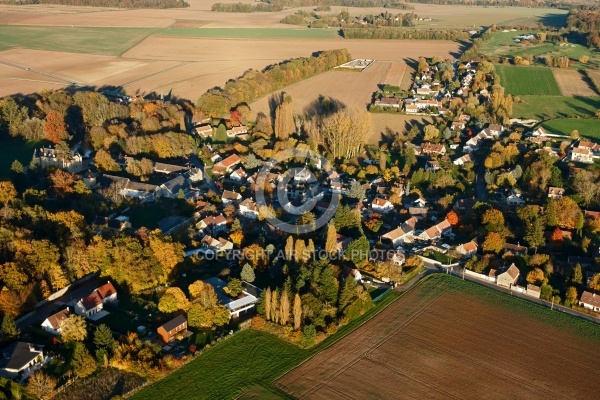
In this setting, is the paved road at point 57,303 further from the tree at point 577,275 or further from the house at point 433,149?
the house at point 433,149

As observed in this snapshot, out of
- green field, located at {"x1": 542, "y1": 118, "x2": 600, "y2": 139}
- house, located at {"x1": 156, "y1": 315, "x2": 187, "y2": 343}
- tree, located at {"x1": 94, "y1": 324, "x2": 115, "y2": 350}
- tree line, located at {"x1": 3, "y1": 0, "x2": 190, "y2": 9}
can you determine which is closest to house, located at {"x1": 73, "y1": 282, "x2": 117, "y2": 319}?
tree, located at {"x1": 94, "y1": 324, "x2": 115, "y2": 350}

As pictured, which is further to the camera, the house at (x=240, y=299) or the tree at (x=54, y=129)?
the tree at (x=54, y=129)

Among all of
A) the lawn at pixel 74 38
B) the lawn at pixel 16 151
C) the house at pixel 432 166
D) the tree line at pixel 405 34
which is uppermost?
the tree line at pixel 405 34

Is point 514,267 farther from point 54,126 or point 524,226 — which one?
point 54,126

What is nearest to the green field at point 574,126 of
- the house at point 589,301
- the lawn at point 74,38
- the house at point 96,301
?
the house at point 589,301

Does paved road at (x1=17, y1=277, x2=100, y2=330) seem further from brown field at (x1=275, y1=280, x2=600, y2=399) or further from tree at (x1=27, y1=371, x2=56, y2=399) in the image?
brown field at (x1=275, y1=280, x2=600, y2=399)

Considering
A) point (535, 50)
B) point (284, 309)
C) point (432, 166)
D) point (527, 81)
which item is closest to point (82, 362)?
point (284, 309)

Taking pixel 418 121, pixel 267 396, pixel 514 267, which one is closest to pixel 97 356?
pixel 267 396
